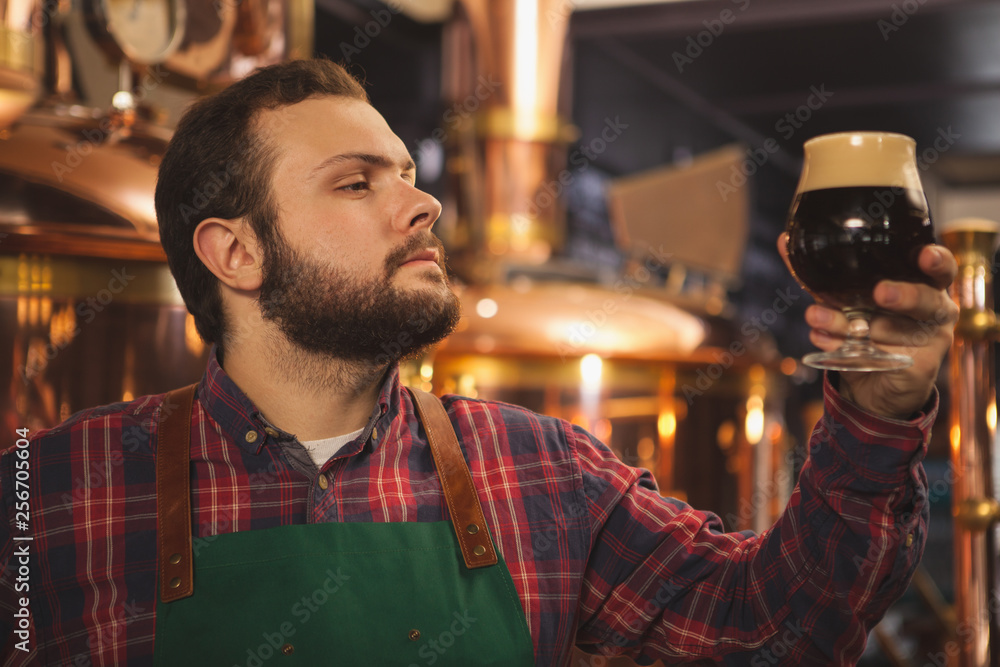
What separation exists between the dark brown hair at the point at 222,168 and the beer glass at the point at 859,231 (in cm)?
82

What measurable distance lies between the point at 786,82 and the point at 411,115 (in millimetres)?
2375

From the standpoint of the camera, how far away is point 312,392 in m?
1.51

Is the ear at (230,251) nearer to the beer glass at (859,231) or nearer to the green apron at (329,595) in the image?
the green apron at (329,595)

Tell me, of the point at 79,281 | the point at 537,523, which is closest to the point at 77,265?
the point at 79,281

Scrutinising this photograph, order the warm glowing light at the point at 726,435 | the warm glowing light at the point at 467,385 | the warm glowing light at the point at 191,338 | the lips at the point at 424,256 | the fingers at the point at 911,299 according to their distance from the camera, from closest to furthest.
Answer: the fingers at the point at 911,299 → the lips at the point at 424,256 → the warm glowing light at the point at 191,338 → the warm glowing light at the point at 467,385 → the warm glowing light at the point at 726,435

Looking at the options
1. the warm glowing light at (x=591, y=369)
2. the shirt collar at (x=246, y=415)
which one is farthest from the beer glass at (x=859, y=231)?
the warm glowing light at (x=591, y=369)

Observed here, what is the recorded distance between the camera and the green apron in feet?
4.17

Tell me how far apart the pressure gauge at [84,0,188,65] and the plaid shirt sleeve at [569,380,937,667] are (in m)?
1.44

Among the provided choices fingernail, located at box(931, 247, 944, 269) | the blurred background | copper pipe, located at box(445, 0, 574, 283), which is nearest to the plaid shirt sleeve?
fingernail, located at box(931, 247, 944, 269)

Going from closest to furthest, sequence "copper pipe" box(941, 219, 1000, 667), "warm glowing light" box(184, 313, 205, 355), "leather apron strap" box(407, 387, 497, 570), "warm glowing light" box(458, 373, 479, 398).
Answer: "leather apron strap" box(407, 387, 497, 570) → "copper pipe" box(941, 219, 1000, 667) → "warm glowing light" box(184, 313, 205, 355) → "warm glowing light" box(458, 373, 479, 398)

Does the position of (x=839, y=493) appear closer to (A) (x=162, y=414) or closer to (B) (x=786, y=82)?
(A) (x=162, y=414)

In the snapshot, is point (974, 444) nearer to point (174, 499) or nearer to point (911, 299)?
point (911, 299)

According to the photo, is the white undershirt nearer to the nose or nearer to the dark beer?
the nose

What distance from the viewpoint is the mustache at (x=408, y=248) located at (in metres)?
1.47
